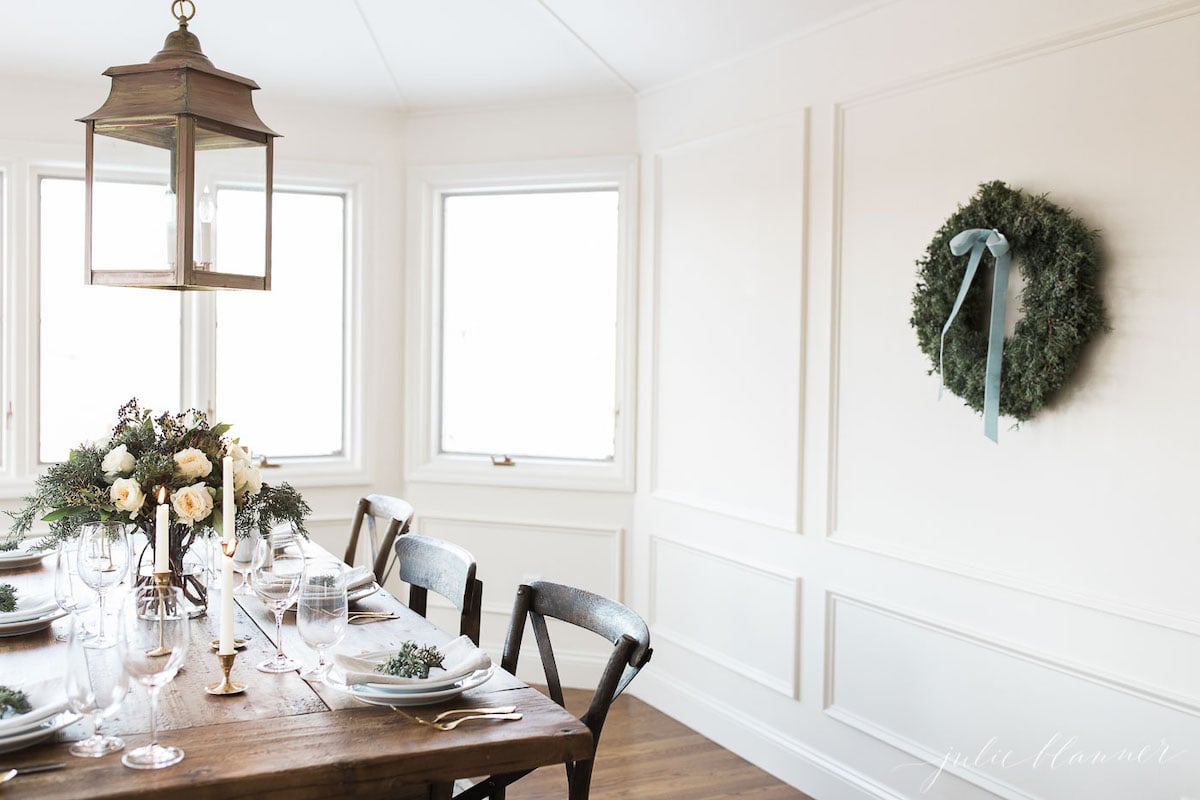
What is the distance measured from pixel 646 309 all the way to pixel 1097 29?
211cm

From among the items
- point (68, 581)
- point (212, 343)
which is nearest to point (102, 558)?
A: point (68, 581)

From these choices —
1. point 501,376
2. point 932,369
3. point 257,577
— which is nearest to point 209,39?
point 501,376

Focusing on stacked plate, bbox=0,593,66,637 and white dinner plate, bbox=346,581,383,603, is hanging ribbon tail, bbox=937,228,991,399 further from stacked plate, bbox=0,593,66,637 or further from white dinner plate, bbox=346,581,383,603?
stacked plate, bbox=0,593,66,637

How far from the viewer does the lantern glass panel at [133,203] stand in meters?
2.16

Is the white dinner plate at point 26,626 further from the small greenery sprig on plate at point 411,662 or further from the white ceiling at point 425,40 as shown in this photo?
the white ceiling at point 425,40

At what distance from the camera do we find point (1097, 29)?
8.19 feet

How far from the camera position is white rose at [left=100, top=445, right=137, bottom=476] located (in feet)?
7.41

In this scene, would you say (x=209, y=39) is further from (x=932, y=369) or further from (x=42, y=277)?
(x=932, y=369)

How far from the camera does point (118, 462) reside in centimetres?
227

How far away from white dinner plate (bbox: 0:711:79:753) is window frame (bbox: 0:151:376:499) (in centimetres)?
287

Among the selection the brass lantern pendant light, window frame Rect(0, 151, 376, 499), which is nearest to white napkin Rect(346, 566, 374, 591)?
the brass lantern pendant light

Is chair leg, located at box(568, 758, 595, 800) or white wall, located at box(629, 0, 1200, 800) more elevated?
white wall, located at box(629, 0, 1200, 800)

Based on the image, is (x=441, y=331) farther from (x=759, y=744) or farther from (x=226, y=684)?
(x=226, y=684)

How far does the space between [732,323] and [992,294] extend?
1.20 metres
